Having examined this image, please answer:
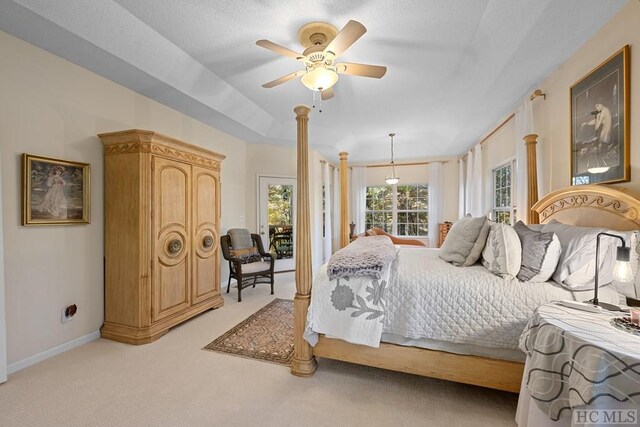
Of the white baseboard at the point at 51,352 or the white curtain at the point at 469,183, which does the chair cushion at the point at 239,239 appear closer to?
the white baseboard at the point at 51,352

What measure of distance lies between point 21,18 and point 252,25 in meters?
1.62

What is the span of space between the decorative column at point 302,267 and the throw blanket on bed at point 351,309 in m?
0.10

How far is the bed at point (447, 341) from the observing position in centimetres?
165

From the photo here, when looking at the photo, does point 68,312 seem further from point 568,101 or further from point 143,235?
point 568,101

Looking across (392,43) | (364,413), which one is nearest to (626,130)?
(392,43)

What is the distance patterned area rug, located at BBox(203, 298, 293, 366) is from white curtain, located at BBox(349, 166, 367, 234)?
411cm

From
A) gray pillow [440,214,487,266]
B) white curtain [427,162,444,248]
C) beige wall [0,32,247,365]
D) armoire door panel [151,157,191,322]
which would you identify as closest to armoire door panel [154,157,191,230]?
armoire door panel [151,157,191,322]

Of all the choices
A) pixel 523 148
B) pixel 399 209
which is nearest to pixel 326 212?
pixel 399 209

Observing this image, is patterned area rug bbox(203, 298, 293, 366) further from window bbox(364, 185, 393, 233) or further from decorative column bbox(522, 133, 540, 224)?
window bbox(364, 185, 393, 233)

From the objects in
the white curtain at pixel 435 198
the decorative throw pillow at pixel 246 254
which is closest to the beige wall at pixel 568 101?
the white curtain at pixel 435 198

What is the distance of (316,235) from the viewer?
5.66m

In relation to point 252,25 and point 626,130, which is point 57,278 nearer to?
point 252,25

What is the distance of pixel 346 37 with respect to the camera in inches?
73.0

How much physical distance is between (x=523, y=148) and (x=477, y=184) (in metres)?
1.96
